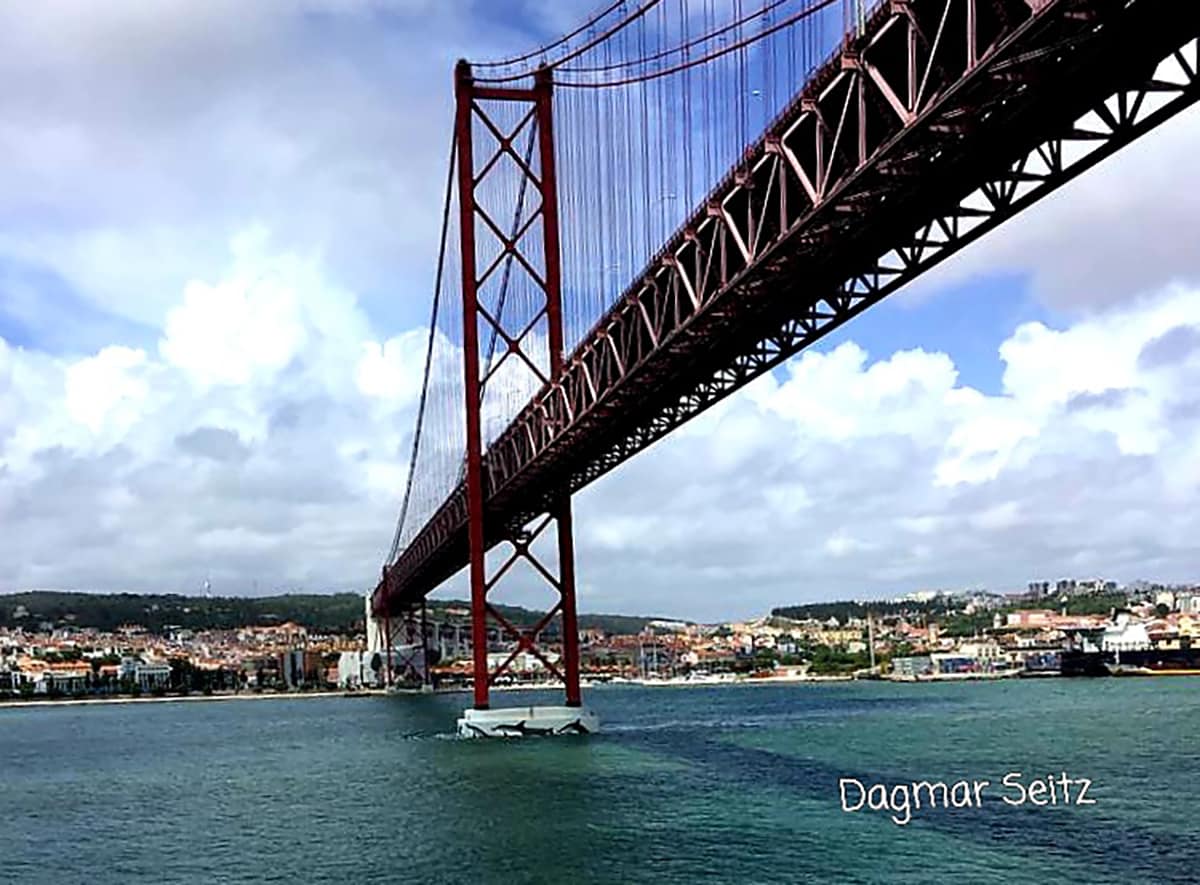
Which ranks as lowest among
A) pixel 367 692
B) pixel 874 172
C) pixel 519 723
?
pixel 519 723

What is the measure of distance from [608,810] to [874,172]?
13.1 m

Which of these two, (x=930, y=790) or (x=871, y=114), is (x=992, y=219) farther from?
(x=930, y=790)

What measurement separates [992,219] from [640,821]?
36.8 ft

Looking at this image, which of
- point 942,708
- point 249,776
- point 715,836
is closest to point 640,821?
point 715,836

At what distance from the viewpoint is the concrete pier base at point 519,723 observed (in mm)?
42688

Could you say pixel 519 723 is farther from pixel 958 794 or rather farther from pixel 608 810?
pixel 958 794

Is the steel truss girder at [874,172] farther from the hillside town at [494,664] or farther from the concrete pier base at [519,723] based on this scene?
the hillside town at [494,664]

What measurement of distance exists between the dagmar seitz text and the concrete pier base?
493 inches

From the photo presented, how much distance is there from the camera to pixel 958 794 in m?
28.6

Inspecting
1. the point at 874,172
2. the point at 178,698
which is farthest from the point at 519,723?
the point at 178,698

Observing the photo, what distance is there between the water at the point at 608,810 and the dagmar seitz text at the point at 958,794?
0.36 metres

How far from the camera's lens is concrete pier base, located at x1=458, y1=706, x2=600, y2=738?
42688mm

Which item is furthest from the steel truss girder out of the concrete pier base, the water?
the concrete pier base

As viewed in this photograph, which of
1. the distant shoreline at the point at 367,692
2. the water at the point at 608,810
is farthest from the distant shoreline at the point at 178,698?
the water at the point at 608,810
